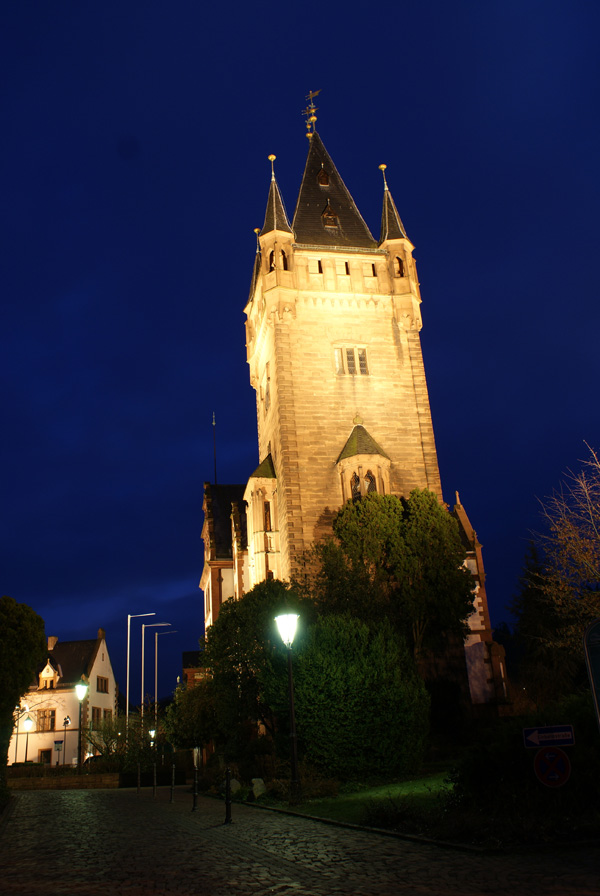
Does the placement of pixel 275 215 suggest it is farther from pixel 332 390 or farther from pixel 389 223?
pixel 332 390

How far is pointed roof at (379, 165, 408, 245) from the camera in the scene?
44.3 metres

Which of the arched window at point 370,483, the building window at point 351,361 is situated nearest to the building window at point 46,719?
the arched window at point 370,483

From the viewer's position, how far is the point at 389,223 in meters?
44.9

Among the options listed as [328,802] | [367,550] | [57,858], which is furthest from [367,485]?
[57,858]

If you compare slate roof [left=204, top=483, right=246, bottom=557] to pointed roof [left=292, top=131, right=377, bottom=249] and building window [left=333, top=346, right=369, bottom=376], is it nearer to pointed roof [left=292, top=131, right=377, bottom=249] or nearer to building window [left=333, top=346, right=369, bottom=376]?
building window [left=333, top=346, right=369, bottom=376]

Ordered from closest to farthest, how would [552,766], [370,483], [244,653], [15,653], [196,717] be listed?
[552,766]
[244,653]
[15,653]
[196,717]
[370,483]

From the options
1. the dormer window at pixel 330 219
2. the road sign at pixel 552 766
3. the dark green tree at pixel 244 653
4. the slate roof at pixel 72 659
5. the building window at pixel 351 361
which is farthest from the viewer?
the slate roof at pixel 72 659

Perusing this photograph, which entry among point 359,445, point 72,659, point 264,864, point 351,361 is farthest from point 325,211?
point 72,659

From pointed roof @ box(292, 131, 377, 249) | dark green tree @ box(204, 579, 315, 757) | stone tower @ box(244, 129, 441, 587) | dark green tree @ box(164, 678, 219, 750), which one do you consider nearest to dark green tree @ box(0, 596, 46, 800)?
Result: dark green tree @ box(164, 678, 219, 750)

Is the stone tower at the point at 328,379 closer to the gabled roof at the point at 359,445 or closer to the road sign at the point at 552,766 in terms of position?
the gabled roof at the point at 359,445

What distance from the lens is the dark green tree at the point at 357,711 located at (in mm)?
22391

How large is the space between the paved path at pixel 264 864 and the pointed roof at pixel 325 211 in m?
33.9

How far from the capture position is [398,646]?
24.9 m

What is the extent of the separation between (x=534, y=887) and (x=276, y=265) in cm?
3617
